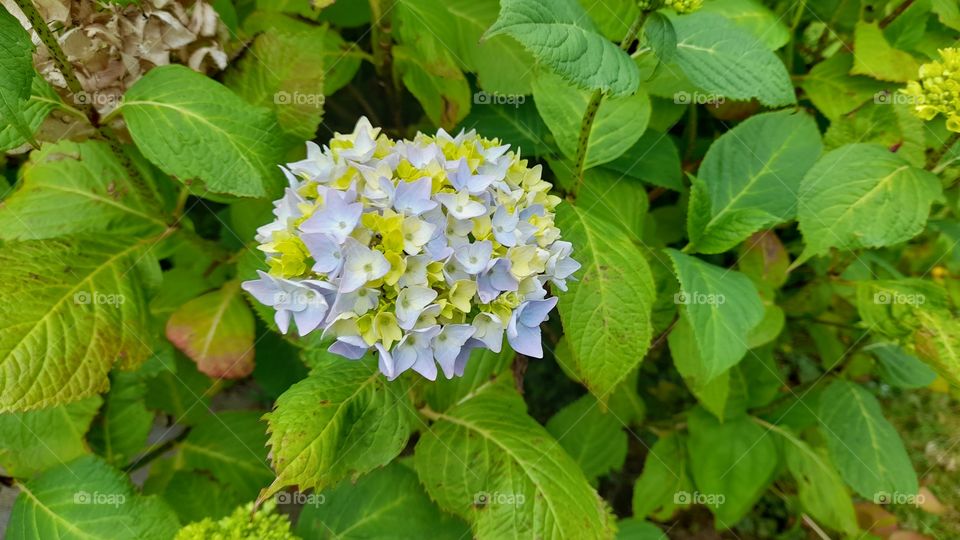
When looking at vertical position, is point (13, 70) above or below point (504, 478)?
above

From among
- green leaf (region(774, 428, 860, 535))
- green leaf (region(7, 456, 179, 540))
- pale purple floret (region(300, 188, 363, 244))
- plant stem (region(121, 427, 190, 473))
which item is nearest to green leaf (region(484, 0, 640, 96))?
pale purple floret (region(300, 188, 363, 244))

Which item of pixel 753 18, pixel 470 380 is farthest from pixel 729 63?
pixel 470 380

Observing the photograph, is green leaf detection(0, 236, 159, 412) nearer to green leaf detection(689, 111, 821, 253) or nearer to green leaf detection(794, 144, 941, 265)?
green leaf detection(689, 111, 821, 253)

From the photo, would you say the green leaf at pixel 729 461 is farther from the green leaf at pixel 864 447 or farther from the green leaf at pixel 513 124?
the green leaf at pixel 513 124

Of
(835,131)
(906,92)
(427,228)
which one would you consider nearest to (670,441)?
(835,131)

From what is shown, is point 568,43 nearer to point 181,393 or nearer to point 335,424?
point 335,424

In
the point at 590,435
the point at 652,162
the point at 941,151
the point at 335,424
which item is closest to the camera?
the point at 335,424

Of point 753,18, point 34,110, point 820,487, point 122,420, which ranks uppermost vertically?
point 753,18
